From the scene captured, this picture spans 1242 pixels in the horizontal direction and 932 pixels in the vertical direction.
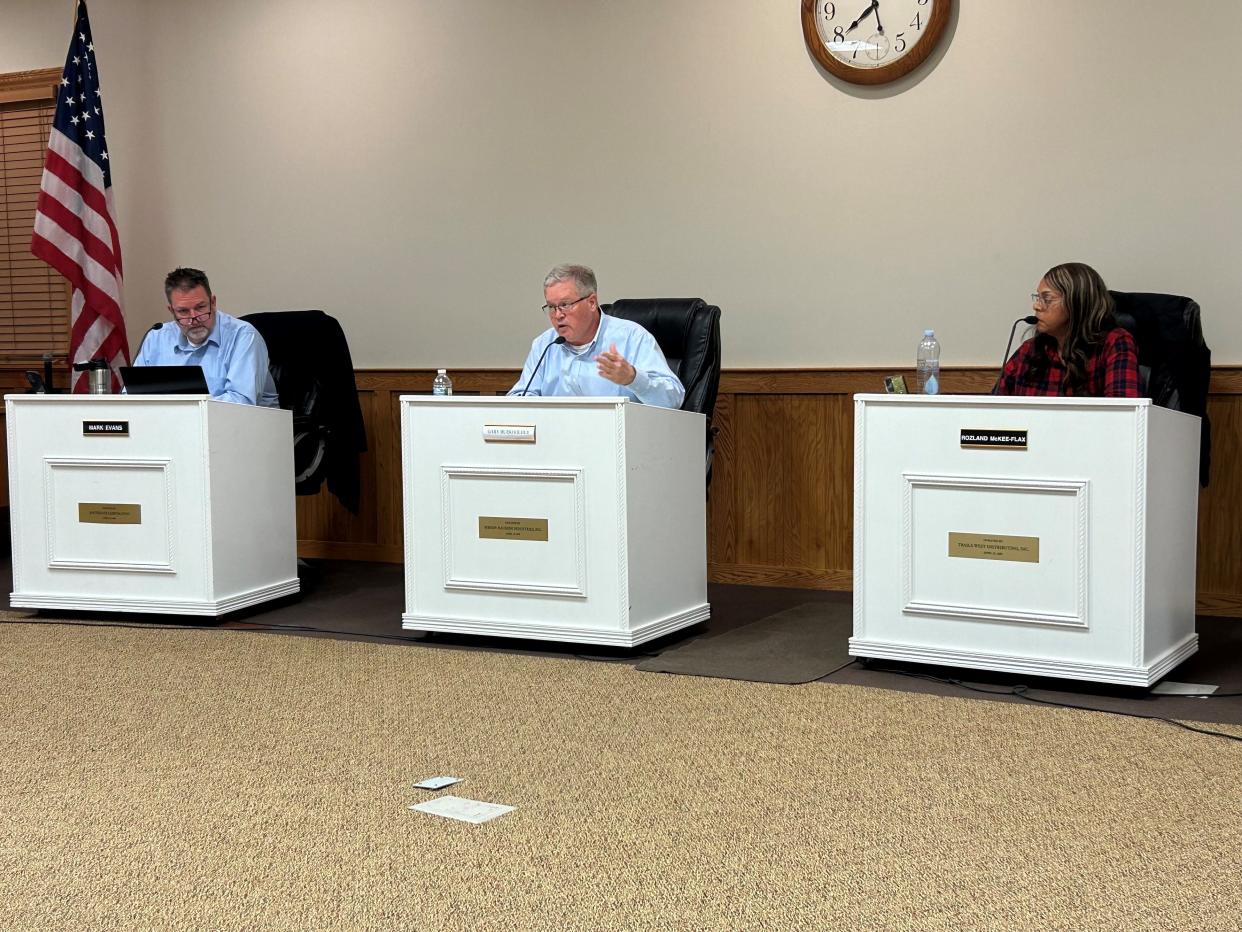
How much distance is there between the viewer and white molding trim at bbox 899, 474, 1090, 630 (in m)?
3.28

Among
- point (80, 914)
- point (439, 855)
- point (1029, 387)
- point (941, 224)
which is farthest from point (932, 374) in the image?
point (80, 914)

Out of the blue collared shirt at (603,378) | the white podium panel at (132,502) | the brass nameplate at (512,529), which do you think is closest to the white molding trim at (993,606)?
the blue collared shirt at (603,378)

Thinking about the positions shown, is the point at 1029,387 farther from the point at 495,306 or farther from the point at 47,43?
the point at 47,43

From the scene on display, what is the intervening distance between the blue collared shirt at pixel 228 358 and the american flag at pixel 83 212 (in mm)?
1360

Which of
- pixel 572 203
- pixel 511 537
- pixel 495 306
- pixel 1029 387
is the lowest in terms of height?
pixel 511 537

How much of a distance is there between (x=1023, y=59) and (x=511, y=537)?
Answer: 259 cm

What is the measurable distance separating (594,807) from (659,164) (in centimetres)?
349

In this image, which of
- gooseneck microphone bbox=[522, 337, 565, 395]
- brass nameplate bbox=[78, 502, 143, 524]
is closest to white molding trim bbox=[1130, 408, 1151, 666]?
gooseneck microphone bbox=[522, 337, 565, 395]

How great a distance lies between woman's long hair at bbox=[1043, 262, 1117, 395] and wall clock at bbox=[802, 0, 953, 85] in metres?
1.43

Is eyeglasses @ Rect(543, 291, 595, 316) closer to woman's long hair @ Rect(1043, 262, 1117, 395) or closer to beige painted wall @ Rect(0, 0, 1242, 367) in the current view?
beige painted wall @ Rect(0, 0, 1242, 367)

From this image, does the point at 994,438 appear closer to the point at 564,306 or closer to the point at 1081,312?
the point at 1081,312

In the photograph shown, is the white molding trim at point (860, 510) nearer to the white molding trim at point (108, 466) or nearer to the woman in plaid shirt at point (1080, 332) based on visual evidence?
the woman in plaid shirt at point (1080, 332)

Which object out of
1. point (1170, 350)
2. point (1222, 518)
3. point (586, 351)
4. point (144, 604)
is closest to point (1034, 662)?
point (1170, 350)

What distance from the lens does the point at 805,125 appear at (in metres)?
5.04
